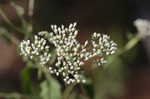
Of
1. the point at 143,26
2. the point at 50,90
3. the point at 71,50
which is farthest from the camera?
the point at 143,26

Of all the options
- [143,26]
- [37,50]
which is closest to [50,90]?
[37,50]

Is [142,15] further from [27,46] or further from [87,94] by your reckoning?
[27,46]

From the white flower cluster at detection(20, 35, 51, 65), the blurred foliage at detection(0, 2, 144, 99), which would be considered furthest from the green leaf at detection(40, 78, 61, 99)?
the white flower cluster at detection(20, 35, 51, 65)

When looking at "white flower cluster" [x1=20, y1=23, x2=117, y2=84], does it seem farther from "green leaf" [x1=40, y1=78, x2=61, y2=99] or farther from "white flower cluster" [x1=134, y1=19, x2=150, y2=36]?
Result: "white flower cluster" [x1=134, y1=19, x2=150, y2=36]

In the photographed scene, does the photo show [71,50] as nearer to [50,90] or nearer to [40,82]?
[50,90]

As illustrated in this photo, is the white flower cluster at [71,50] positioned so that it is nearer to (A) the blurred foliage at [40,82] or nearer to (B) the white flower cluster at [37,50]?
(B) the white flower cluster at [37,50]

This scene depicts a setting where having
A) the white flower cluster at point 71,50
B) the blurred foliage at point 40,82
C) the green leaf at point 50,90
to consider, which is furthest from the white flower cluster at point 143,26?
the white flower cluster at point 71,50

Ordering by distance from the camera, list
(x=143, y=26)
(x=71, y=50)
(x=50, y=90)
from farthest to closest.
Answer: (x=143, y=26), (x=50, y=90), (x=71, y=50)

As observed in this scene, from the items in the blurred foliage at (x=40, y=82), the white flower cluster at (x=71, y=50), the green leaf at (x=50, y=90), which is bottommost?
the white flower cluster at (x=71, y=50)
